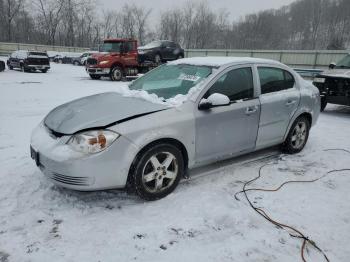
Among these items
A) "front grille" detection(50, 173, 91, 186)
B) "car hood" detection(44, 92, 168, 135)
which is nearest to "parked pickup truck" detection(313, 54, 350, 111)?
"car hood" detection(44, 92, 168, 135)

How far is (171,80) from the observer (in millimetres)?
4543

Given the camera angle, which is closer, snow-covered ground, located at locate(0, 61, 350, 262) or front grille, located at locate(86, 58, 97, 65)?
snow-covered ground, located at locate(0, 61, 350, 262)

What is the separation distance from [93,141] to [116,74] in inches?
575

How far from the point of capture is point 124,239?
9.80 feet

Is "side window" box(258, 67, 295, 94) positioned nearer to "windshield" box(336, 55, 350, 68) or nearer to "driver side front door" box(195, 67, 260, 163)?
"driver side front door" box(195, 67, 260, 163)

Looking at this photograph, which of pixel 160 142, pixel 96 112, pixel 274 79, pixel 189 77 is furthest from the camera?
pixel 274 79

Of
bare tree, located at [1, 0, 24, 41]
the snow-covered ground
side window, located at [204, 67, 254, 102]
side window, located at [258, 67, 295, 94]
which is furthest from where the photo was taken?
bare tree, located at [1, 0, 24, 41]

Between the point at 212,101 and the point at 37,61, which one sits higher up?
the point at 212,101

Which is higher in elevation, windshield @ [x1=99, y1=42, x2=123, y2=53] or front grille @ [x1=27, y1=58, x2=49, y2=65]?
→ windshield @ [x1=99, y1=42, x2=123, y2=53]

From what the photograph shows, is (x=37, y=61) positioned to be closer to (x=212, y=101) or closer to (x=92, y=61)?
(x=92, y=61)

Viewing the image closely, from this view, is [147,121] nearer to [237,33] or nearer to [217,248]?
[217,248]

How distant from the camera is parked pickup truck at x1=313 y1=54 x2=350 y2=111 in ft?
28.2

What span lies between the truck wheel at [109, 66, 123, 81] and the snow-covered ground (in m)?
12.7

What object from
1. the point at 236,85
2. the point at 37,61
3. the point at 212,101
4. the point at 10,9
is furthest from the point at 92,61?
the point at 10,9
